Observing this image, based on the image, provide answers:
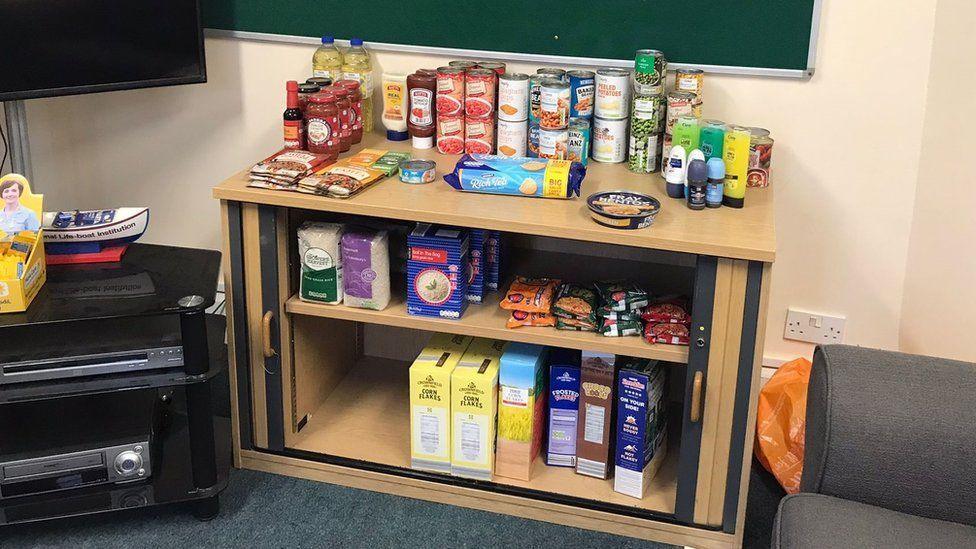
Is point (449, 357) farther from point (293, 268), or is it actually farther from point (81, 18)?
point (81, 18)

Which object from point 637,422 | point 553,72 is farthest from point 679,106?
point 637,422

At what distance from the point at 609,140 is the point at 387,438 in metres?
0.86

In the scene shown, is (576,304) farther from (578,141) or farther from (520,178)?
(578,141)

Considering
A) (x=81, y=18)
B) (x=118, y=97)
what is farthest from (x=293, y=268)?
(x=118, y=97)

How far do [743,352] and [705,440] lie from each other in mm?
207

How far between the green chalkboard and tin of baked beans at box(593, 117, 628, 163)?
182 mm

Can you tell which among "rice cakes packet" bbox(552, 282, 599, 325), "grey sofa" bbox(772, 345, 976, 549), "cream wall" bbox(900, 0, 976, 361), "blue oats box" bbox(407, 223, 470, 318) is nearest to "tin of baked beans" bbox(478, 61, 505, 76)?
"blue oats box" bbox(407, 223, 470, 318)

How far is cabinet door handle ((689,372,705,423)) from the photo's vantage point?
1967 millimetres

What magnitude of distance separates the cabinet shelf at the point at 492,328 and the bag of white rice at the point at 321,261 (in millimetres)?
26

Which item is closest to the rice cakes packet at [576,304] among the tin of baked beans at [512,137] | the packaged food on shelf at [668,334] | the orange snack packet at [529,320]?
the orange snack packet at [529,320]

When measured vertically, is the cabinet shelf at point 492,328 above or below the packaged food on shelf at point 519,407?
above

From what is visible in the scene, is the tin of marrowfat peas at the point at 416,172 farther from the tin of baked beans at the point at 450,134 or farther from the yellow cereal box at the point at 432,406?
the yellow cereal box at the point at 432,406

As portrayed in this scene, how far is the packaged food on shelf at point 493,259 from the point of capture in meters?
2.28

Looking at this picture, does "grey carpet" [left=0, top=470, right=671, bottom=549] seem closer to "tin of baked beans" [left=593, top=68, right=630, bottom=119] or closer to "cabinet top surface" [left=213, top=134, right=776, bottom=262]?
"cabinet top surface" [left=213, top=134, right=776, bottom=262]
